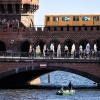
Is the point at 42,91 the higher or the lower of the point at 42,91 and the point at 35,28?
the lower

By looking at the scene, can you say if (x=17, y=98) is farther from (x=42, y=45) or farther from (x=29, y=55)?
(x=42, y=45)

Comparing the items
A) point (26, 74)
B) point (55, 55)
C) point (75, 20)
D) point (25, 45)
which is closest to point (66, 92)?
point (55, 55)

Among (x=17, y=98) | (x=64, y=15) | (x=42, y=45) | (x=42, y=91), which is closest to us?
(x=17, y=98)

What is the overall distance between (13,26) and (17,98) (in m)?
25.3

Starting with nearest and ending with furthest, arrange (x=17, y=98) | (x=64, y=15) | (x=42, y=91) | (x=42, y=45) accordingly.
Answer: (x=17, y=98) < (x=42, y=91) < (x=64, y=15) < (x=42, y=45)

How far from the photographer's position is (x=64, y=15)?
157 m

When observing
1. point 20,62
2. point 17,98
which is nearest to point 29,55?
point 20,62

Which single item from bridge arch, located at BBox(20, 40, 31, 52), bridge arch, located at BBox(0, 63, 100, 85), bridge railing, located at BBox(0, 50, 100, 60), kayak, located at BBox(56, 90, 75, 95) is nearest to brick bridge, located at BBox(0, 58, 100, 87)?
bridge arch, located at BBox(0, 63, 100, 85)

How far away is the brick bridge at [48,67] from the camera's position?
481 feet

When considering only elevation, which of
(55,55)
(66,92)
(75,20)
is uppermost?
(75,20)

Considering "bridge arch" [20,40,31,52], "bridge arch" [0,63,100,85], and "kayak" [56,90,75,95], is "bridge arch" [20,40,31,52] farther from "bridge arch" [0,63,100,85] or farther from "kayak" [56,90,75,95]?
"kayak" [56,90,75,95]

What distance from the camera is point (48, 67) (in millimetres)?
148375

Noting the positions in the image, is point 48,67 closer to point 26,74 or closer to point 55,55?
point 55,55

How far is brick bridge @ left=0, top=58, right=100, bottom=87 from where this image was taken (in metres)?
146
